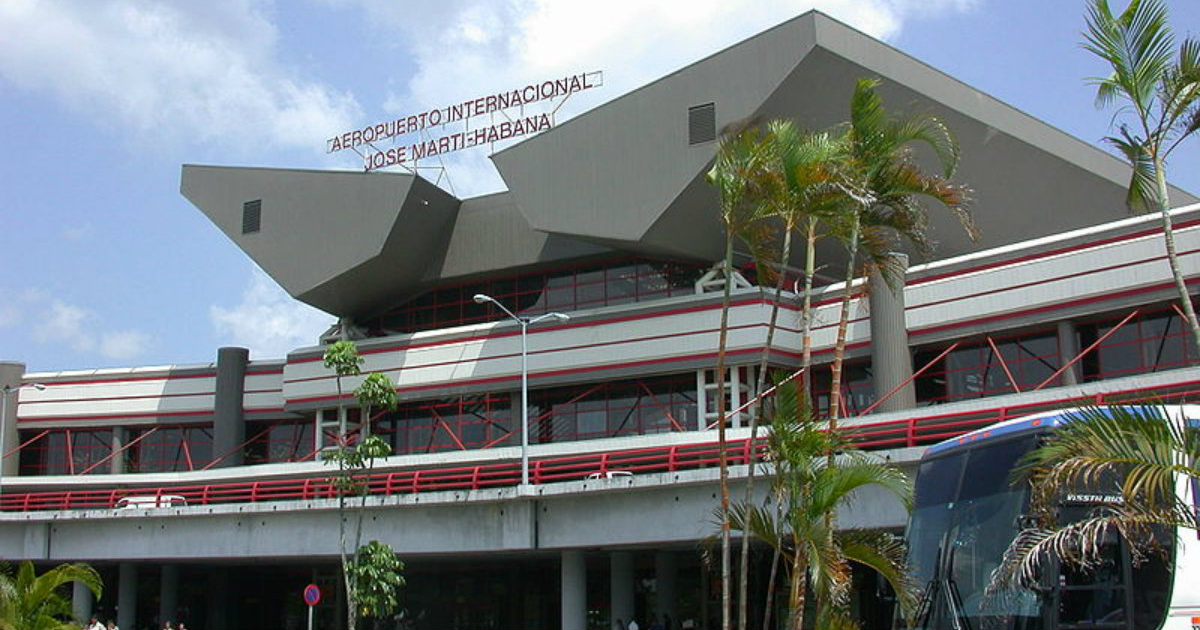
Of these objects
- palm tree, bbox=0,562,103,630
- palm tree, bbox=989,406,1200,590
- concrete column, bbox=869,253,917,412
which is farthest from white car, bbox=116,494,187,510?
palm tree, bbox=989,406,1200,590

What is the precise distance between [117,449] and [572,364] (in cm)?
2542

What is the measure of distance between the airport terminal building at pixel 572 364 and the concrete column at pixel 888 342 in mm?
73

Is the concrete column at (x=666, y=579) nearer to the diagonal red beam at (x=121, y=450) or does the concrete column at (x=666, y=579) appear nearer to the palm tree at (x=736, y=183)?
the palm tree at (x=736, y=183)

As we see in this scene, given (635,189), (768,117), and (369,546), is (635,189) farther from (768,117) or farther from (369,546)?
(369,546)

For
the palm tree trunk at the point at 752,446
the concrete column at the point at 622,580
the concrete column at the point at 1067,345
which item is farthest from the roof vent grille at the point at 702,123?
the palm tree trunk at the point at 752,446

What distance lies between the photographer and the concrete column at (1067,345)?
3931 cm

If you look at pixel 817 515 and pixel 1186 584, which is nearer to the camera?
pixel 1186 584

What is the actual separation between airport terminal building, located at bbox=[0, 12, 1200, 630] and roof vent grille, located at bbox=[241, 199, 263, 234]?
10 cm

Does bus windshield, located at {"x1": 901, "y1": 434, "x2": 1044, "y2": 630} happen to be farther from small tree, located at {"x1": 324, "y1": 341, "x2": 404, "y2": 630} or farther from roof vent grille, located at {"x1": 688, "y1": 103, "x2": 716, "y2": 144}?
roof vent grille, located at {"x1": 688, "y1": 103, "x2": 716, "y2": 144}

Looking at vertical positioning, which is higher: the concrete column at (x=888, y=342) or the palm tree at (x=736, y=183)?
the concrete column at (x=888, y=342)

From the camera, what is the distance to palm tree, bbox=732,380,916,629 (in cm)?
1761

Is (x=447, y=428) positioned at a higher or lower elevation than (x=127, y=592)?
higher

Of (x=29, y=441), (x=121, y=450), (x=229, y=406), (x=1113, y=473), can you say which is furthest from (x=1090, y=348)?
(x=29, y=441)

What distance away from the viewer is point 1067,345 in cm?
3944
